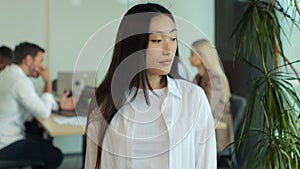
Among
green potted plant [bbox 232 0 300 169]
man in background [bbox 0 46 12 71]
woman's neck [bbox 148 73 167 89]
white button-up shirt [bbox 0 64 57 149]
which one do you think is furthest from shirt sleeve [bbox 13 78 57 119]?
woman's neck [bbox 148 73 167 89]

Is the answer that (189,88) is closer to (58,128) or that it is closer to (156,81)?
(156,81)

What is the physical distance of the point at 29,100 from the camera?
3.05 meters

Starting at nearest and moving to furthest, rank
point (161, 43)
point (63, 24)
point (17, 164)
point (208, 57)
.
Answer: point (161, 43) → point (208, 57) → point (17, 164) → point (63, 24)

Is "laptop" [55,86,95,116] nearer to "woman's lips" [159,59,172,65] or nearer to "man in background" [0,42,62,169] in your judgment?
"woman's lips" [159,59,172,65]

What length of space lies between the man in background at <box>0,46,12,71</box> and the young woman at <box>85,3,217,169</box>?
89.6 inches

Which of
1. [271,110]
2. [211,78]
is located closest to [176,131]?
[211,78]

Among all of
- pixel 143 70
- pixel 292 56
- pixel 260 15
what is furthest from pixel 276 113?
pixel 292 56

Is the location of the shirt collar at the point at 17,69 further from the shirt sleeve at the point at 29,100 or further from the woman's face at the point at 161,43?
the woman's face at the point at 161,43

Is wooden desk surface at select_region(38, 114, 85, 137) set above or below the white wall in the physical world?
below

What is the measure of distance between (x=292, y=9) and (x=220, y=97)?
1.97 ft

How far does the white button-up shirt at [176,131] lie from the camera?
47.8 inches

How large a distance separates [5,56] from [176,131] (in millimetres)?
2588

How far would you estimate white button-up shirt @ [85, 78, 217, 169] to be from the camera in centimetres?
121

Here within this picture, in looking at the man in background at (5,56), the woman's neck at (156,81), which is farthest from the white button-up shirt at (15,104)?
the woman's neck at (156,81)
